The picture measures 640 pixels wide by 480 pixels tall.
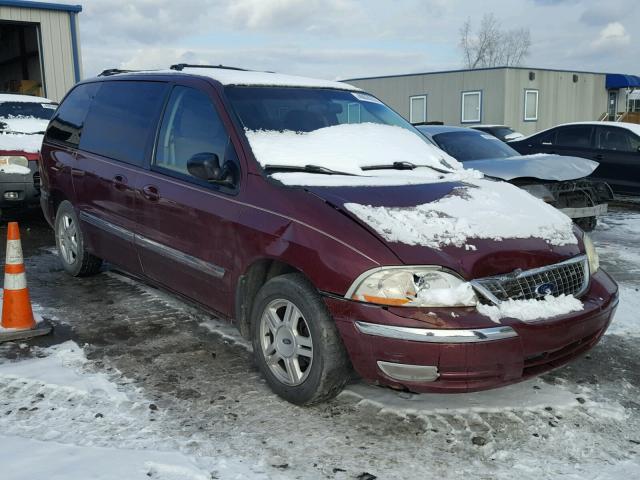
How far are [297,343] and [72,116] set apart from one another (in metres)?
3.56

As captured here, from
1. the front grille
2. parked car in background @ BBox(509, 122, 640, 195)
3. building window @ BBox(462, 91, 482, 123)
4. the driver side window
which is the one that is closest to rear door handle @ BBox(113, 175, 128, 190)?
the driver side window

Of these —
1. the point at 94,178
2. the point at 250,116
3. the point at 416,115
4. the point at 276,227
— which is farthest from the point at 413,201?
the point at 416,115

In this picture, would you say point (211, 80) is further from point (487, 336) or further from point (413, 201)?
point (487, 336)

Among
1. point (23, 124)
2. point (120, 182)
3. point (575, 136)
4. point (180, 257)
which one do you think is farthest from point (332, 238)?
point (575, 136)

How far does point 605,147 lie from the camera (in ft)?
36.7

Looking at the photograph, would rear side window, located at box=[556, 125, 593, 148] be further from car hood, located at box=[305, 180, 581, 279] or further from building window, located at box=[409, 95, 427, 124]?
building window, located at box=[409, 95, 427, 124]

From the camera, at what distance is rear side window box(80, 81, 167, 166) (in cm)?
443

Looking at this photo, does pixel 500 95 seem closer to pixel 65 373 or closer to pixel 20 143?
pixel 20 143

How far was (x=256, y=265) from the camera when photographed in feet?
11.4

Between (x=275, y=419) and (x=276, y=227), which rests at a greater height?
(x=276, y=227)

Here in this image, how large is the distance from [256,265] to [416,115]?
23.7 m

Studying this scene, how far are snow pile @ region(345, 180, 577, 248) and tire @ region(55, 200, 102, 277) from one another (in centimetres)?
321

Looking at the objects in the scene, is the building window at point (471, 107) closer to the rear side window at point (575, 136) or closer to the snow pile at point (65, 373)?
the rear side window at point (575, 136)

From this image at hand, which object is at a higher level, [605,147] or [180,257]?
[605,147]
